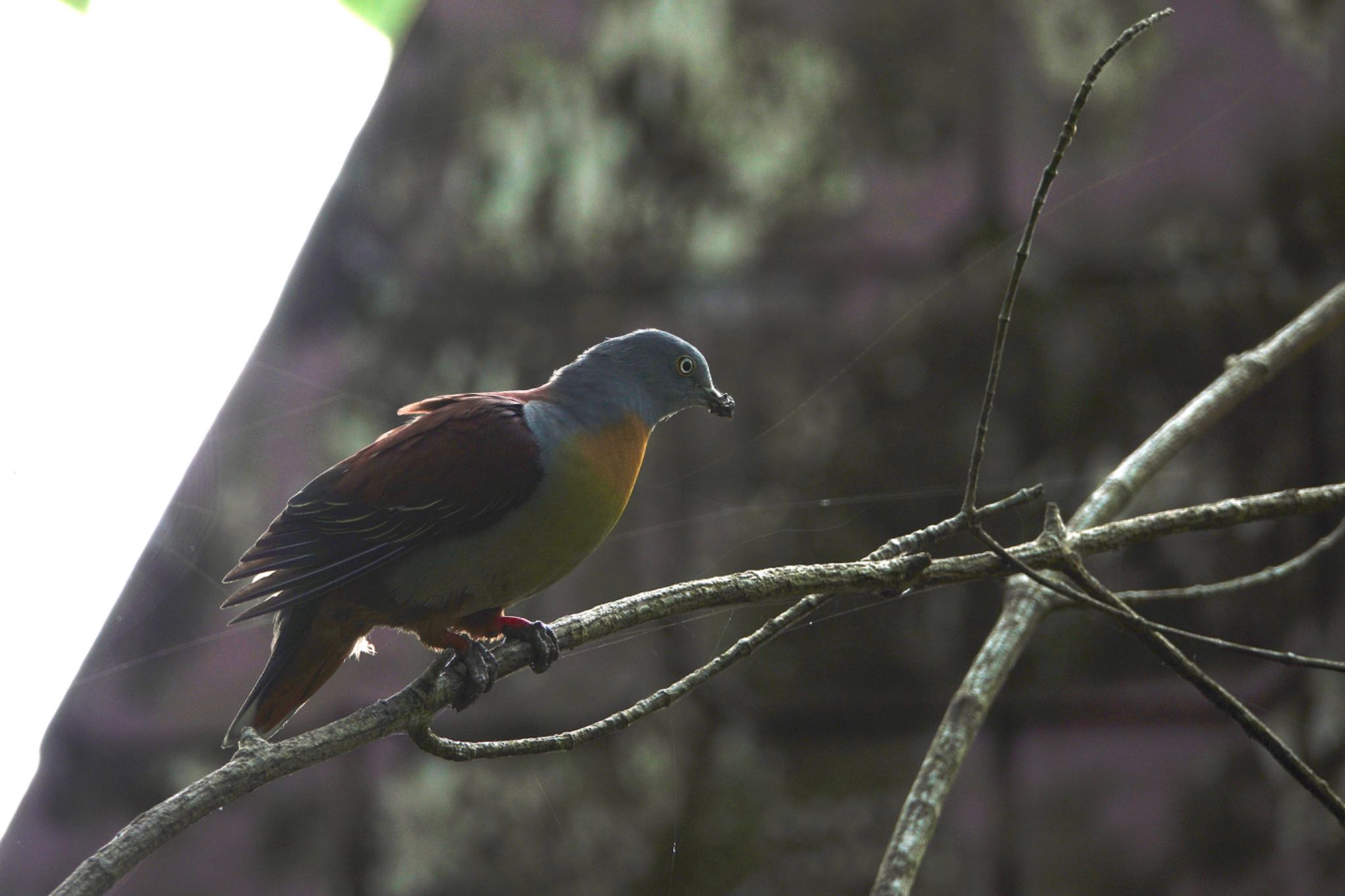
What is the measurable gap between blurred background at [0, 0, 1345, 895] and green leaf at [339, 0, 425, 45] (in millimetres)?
43

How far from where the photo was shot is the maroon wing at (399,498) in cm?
66

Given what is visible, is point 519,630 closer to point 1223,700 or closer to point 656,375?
point 656,375

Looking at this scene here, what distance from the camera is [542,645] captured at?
75 cm

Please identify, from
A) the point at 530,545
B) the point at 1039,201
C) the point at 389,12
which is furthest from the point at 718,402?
the point at 389,12

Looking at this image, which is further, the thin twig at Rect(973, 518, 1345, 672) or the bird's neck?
the bird's neck

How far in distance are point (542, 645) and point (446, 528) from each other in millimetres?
116

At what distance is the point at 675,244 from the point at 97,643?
3.46ft

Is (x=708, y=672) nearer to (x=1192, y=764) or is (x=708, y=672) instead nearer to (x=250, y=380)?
(x=250, y=380)

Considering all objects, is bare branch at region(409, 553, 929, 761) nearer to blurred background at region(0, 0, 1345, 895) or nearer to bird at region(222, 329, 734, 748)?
bird at region(222, 329, 734, 748)

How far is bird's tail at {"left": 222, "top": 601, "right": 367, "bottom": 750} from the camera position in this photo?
29.2 inches

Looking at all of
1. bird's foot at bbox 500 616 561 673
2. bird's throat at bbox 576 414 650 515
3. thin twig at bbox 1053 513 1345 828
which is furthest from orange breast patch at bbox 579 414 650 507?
thin twig at bbox 1053 513 1345 828

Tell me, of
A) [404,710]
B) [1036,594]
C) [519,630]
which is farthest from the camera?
[1036,594]

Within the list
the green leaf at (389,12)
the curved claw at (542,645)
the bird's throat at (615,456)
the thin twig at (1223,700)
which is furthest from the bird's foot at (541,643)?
the green leaf at (389,12)

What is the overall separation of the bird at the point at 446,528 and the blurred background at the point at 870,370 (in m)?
0.66
